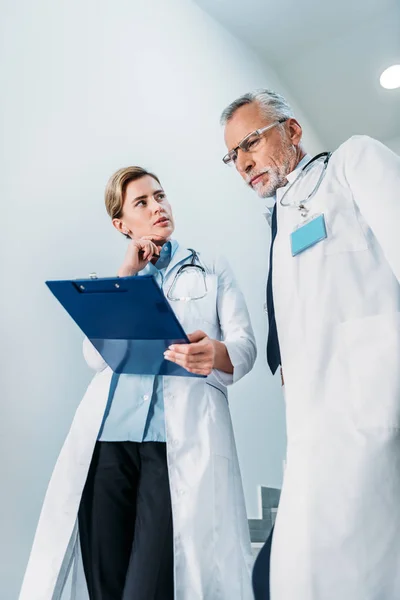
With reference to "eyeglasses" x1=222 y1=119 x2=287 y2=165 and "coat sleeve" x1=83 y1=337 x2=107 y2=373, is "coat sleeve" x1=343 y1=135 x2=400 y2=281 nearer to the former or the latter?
"eyeglasses" x1=222 y1=119 x2=287 y2=165

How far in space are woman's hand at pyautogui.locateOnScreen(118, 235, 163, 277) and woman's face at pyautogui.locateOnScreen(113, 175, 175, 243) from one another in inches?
4.8

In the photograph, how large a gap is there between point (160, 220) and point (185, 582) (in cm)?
93

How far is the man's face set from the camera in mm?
1356

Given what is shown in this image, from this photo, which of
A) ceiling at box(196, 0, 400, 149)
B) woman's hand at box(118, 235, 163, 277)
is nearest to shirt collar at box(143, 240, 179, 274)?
woman's hand at box(118, 235, 163, 277)

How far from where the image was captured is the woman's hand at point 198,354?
1.06 metres

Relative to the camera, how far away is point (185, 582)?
105 centimetres

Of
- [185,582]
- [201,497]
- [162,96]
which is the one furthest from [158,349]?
[162,96]

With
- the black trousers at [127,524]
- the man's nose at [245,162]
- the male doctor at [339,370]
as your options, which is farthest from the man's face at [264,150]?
the black trousers at [127,524]

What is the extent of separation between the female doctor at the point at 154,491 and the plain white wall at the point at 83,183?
259 millimetres

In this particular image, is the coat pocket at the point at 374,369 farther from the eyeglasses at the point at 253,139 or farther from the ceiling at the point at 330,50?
the ceiling at the point at 330,50

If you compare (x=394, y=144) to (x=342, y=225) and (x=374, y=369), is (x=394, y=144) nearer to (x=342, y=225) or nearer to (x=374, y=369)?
(x=342, y=225)

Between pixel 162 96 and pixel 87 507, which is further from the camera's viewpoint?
pixel 162 96

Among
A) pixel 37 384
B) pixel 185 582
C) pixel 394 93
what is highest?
pixel 394 93

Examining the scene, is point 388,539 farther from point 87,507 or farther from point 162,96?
point 162,96
